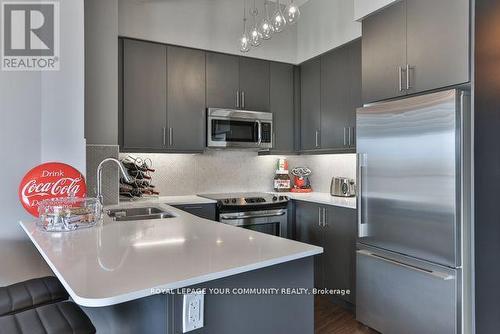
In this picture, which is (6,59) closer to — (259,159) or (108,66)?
(108,66)

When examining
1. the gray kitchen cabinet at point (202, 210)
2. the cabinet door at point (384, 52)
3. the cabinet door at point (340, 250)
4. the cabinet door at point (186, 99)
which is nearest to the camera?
the cabinet door at point (384, 52)

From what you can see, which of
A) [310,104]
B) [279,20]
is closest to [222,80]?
[310,104]

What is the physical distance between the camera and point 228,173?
400 centimetres

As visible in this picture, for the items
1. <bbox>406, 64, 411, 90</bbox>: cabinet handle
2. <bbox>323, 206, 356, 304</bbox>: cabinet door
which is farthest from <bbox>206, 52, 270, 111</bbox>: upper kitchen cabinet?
<bbox>406, 64, 411, 90</bbox>: cabinet handle

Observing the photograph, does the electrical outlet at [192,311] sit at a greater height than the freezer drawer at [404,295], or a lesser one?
greater

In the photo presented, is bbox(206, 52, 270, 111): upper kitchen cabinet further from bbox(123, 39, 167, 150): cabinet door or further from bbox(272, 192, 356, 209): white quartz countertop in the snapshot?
bbox(272, 192, 356, 209): white quartz countertop

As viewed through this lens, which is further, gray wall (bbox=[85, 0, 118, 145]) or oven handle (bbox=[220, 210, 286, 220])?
oven handle (bbox=[220, 210, 286, 220])

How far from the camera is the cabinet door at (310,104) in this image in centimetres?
368

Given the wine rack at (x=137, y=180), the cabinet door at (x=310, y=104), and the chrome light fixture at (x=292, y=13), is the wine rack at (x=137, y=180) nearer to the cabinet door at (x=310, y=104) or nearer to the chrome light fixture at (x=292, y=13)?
the cabinet door at (x=310, y=104)

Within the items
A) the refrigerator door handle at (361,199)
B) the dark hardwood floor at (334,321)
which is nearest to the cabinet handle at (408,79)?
the refrigerator door handle at (361,199)

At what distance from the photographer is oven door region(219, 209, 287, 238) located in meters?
3.22

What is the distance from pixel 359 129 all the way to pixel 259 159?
5.69 feet

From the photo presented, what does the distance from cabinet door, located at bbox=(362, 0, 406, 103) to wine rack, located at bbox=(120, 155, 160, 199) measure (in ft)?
6.92

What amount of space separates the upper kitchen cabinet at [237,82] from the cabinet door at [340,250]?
146 centimetres
